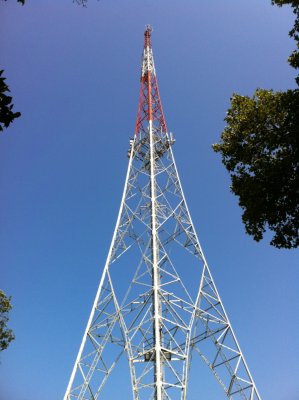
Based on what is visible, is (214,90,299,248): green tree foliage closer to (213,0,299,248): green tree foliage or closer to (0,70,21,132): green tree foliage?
(213,0,299,248): green tree foliage

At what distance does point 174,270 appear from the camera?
55.3 ft

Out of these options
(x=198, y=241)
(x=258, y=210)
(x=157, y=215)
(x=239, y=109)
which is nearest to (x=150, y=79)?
(x=157, y=215)

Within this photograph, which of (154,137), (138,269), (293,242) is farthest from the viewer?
(154,137)

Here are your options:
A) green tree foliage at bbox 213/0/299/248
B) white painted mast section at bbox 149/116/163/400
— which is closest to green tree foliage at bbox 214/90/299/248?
green tree foliage at bbox 213/0/299/248

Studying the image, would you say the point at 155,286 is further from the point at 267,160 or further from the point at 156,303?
the point at 267,160

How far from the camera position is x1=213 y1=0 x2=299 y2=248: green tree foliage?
9.13m

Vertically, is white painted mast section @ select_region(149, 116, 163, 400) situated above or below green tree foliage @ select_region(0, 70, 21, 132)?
above

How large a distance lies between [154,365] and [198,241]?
6128 mm

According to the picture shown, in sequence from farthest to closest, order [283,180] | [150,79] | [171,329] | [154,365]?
1. [150,79]
2. [171,329]
3. [154,365]
4. [283,180]

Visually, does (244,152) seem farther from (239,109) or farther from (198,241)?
(198,241)

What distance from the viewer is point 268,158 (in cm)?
964

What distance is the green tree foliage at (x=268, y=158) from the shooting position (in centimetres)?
913

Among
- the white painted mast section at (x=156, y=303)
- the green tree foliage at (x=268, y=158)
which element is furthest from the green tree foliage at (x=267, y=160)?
the white painted mast section at (x=156, y=303)

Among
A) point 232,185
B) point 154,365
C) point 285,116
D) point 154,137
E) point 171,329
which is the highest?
point 154,137
